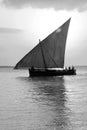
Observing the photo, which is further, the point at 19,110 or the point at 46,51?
the point at 46,51

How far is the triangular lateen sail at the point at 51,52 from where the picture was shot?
94.5m

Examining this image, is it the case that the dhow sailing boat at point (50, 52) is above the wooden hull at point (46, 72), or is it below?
above

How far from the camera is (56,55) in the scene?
3730 inches

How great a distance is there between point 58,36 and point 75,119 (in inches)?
2795

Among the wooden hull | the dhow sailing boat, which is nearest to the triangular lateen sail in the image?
the dhow sailing boat

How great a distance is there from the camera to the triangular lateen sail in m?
94.5

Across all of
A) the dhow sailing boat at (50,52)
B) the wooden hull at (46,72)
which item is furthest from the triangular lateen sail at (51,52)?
the wooden hull at (46,72)

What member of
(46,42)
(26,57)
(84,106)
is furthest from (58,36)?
(84,106)

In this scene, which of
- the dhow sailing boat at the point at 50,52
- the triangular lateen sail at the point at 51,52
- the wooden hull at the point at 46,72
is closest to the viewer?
the dhow sailing boat at the point at 50,52

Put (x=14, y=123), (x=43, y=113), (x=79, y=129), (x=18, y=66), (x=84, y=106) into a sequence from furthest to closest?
(x=18, y=66), (x=84, y=106), (x=43, y=113), (x=14, y=123), (x=79, y=129)

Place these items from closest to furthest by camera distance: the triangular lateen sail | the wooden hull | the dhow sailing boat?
the dhow sailing boat, the triangular lateen sail, the wooden hull

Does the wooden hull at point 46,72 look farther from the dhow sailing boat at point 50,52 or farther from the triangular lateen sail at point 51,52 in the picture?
the triangular lateen sail at point 51,52

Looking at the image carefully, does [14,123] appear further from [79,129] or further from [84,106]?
[84,106]

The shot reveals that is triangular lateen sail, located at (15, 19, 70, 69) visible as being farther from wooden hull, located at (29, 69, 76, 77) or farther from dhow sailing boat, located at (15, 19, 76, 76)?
wooden hull, located at (29, 69, 76, 77)
